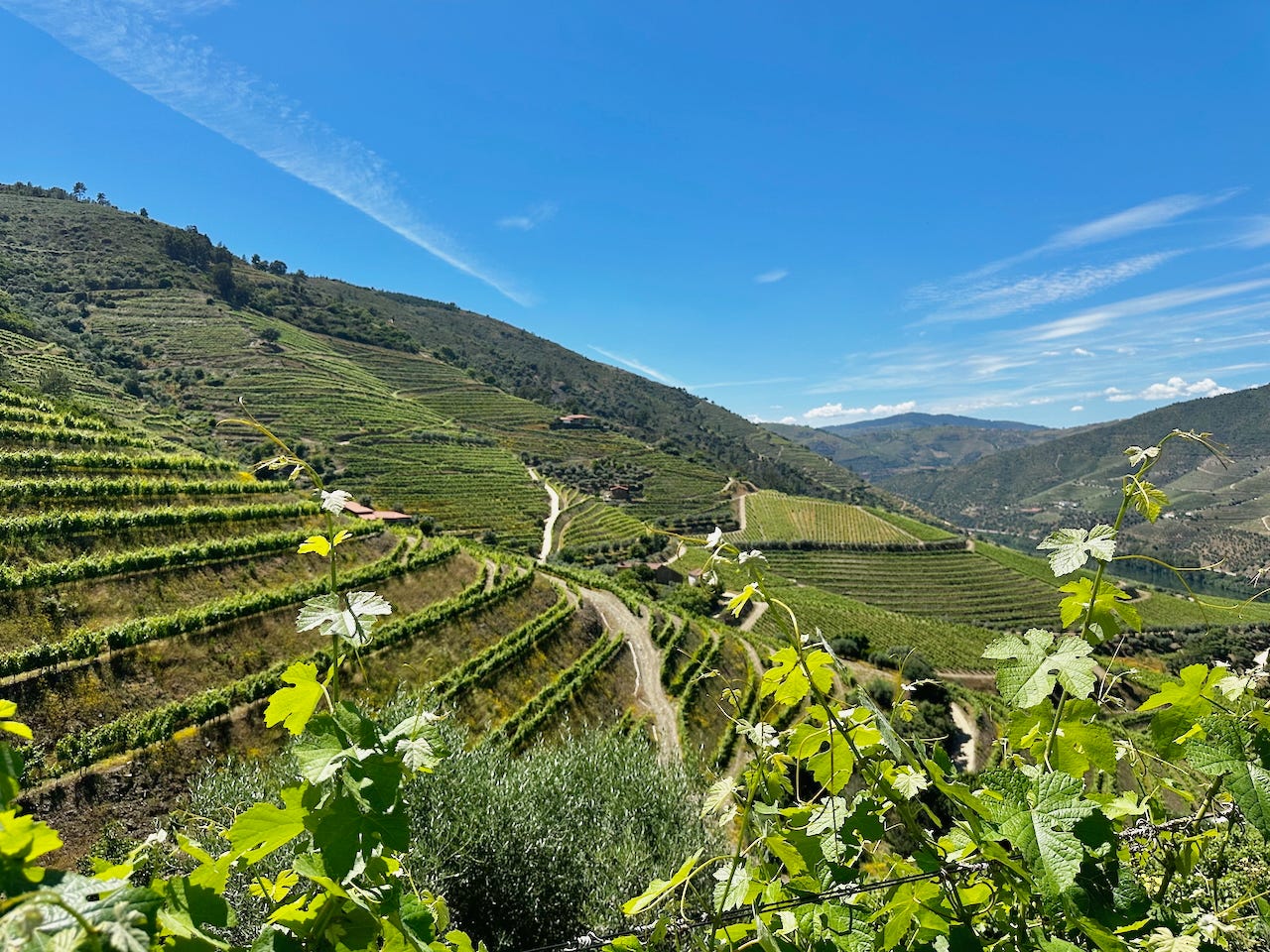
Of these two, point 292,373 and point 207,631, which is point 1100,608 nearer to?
point 207,631

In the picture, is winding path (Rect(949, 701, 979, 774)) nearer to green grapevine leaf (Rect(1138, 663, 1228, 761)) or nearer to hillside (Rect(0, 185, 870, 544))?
green grapevine leaf (Rect(1138, 663, 1228, 761))

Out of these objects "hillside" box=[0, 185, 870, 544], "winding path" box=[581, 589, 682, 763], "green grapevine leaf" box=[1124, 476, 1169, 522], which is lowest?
"winding path" box=[581, 589, 682, 763]

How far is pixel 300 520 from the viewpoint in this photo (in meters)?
33.0

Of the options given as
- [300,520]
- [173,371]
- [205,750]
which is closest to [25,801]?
[205,750]

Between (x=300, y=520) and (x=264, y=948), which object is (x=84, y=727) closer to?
(x=300, y=520)

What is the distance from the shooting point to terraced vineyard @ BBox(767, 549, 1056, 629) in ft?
289

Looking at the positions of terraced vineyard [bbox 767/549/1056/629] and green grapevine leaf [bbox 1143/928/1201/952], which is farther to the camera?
terraced vineyard [bbox 767/549/1056/629]

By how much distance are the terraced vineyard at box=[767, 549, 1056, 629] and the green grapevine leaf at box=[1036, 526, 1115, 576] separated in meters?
88.4

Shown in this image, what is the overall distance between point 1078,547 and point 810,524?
114m

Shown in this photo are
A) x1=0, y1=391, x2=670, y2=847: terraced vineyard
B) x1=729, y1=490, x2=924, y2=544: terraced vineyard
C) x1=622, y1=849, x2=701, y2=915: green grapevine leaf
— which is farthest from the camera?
x1=729, y1=490, x2=924, y2=544: terraced vineyard

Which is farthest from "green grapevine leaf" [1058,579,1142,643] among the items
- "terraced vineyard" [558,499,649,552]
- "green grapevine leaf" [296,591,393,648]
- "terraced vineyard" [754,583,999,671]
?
"terraced vineyard" [558,499,649,552]

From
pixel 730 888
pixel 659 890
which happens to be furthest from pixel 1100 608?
pixel 659 890

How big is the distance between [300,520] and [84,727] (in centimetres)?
1696

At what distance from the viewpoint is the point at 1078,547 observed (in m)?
1.98
